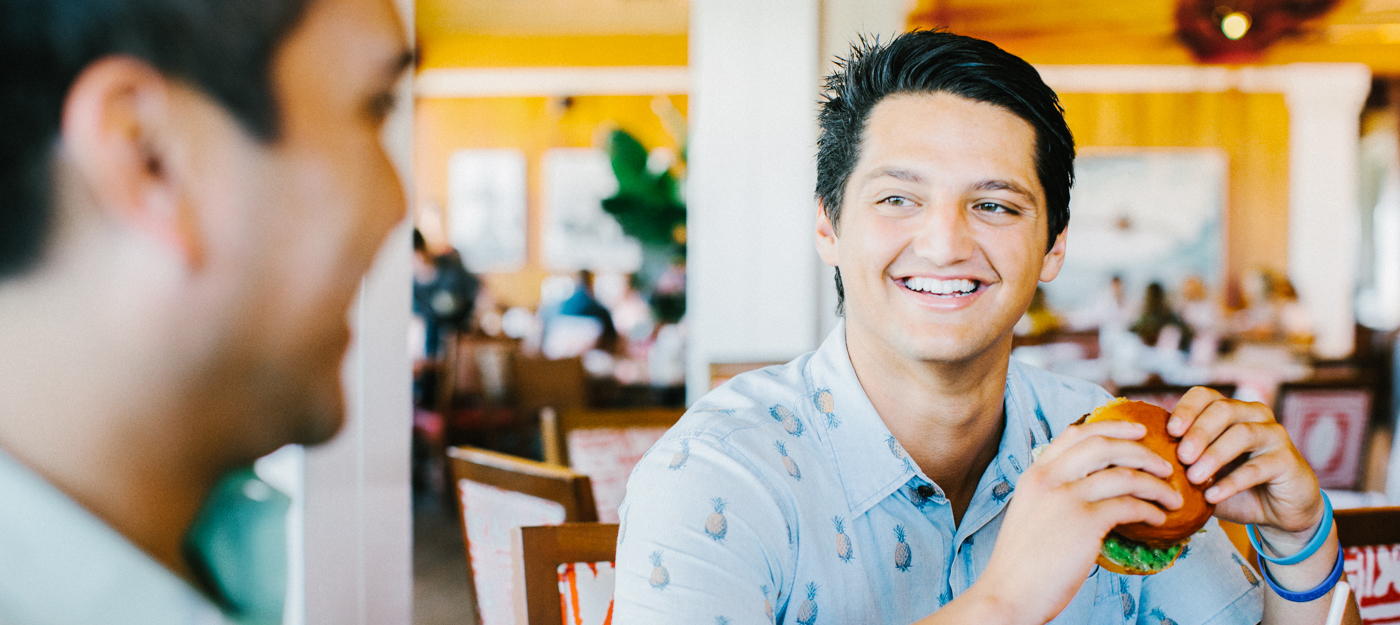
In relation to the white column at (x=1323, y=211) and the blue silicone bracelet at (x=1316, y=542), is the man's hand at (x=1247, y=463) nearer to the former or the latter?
the blue silicone bracelet at (x=1316, y=542)

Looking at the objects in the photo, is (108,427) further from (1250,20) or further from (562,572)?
(1250,20)

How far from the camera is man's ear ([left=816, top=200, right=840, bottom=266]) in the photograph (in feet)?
3.84

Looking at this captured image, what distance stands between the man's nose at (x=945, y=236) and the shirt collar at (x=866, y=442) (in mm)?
171

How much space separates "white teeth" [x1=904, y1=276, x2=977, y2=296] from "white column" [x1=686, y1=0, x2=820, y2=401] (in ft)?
8.09

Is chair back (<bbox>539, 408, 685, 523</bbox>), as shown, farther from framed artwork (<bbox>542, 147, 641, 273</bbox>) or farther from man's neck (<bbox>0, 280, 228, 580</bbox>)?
framed artwork (<bbox>542, 147, 641, 273</bbox>)

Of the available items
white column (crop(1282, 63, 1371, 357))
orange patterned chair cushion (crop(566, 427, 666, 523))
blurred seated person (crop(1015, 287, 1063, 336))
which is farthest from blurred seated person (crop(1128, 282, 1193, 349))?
orange patterned chair cushion (crop(566, 427, 666, 523))

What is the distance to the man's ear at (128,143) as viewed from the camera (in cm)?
26

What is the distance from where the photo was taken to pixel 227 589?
311 millimetres

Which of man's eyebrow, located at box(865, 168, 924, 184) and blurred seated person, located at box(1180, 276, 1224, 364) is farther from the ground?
man's eyebrow, located at box(865, 168, 924, 184)

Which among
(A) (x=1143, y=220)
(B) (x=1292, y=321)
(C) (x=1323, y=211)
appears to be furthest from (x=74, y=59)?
(C) (x=1323, y=211)

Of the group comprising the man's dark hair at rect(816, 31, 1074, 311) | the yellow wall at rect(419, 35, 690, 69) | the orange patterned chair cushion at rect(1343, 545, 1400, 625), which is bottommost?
the orange patterned chair cushion at rect(1343, 545, 1400, 625)

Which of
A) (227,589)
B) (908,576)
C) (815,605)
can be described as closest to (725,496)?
(815,605)

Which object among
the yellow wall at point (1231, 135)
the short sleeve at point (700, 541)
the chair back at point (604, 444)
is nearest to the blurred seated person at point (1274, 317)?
the yellow wall at point (1231, 135)

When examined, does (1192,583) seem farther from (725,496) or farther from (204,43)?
(204,43)
